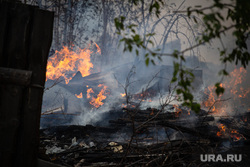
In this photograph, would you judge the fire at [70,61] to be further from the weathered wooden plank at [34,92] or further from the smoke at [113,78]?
the weathered wooden plank at [34,92]

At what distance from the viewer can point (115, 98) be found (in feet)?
42.4

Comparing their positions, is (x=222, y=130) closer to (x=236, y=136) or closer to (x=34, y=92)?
(x=236, y=136)

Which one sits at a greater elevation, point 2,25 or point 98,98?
point 2,25

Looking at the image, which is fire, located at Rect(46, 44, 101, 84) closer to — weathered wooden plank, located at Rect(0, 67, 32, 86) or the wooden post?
the wooden post

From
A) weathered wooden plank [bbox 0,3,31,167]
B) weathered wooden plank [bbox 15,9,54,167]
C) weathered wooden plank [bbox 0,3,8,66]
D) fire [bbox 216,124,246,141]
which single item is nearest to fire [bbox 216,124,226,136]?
fire [bbox 216,124,246,141]

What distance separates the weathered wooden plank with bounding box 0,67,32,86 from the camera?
2141 mm

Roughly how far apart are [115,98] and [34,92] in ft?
34.9

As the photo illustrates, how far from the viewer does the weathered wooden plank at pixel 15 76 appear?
84.3 inches

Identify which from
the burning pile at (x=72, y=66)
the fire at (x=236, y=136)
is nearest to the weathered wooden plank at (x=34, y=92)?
the fire at (x=236, y=136)

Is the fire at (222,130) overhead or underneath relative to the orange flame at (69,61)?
underneath

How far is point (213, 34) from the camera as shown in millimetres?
1802

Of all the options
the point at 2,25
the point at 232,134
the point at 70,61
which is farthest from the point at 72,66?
the point at 2,25

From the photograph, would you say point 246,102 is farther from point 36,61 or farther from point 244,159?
point 36,61

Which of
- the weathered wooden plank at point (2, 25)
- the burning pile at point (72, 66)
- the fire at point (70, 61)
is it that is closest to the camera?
the weathered wooden plank at point (2, 25)
